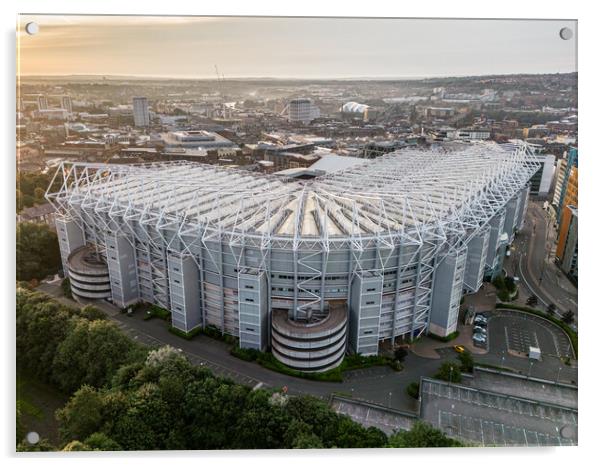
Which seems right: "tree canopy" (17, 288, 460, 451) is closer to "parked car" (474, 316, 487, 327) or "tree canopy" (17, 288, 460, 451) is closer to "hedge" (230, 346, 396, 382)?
"hedge" (230, 346, 396, 382)

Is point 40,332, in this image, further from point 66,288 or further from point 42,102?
point 42,102

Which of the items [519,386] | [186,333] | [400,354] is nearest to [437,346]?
[400,354]

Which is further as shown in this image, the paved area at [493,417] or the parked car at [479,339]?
the parked car at [479,339]

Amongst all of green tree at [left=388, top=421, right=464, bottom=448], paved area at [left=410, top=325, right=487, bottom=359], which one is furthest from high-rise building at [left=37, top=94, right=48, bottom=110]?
paved area at [left=410, top=325, right=487, bottom=359]

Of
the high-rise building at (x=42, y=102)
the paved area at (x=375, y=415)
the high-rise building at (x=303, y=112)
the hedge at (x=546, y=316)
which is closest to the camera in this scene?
the paved area at (x=375, y=415)

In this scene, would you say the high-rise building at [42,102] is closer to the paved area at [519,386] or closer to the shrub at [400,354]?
the shrub at [400,354]

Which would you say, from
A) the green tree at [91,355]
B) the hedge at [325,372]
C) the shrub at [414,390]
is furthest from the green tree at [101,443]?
the shrub at [414,390]

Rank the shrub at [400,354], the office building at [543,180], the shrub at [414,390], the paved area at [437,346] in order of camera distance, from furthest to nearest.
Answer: the office building at [543,180], the paved area at [437,346], the shrub at [400,354], the shrub at [414,390]

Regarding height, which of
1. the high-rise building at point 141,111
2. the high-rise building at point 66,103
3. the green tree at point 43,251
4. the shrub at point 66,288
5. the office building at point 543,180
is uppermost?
the high-rise building at point 141,111
